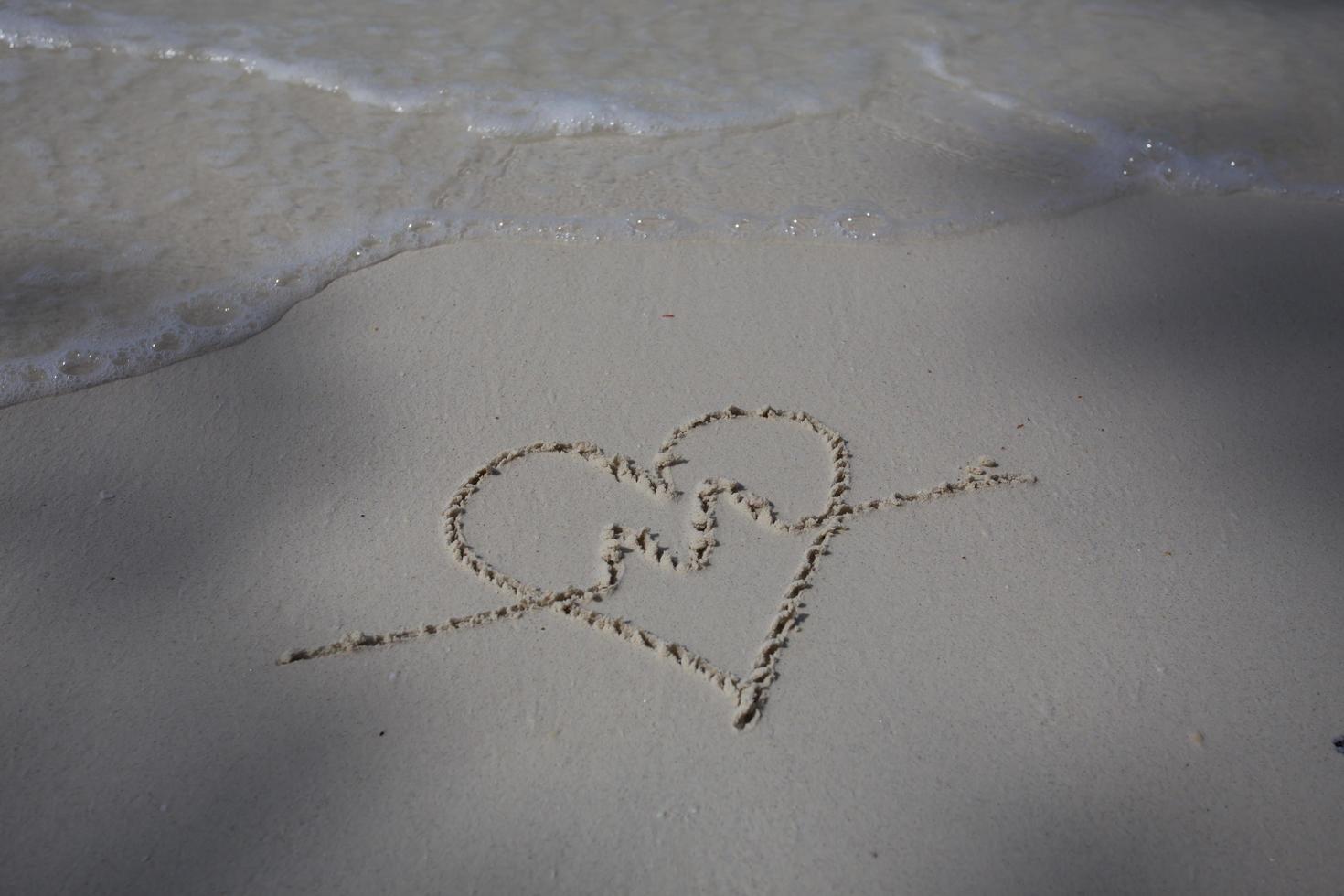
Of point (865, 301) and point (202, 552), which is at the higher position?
point (865, 301)

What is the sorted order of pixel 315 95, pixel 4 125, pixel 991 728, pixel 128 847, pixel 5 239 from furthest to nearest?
pixel 315 95 < pixel 4 125 < pixel 5 239 < pixel 991 728 < pixel 128 847

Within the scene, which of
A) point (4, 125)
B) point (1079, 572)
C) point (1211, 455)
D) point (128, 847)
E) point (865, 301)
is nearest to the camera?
point (128, 847)

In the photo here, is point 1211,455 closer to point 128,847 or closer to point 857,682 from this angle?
point 857,682

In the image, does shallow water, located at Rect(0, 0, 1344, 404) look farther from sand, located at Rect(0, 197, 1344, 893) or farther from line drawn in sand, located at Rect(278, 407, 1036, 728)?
line drawn in sand, located at Rect(278, 407, 1036, 728)

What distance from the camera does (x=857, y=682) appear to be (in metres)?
1.37

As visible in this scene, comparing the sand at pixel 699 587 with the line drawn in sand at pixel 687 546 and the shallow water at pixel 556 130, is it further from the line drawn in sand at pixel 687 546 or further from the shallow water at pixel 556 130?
the shallow water at pixel 556 130

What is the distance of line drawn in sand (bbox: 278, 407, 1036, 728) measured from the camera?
140 cm

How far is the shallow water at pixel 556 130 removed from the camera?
209cm

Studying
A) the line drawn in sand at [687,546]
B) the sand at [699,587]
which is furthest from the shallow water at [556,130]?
the line drawn in sand at [687,546]

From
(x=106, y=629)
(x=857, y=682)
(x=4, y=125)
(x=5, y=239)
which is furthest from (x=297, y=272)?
(x=857, y=682)

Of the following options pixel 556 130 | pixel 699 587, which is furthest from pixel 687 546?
pixel 556 130

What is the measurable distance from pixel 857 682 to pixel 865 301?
84cm

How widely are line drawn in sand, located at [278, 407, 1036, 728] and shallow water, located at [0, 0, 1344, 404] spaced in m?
0.61

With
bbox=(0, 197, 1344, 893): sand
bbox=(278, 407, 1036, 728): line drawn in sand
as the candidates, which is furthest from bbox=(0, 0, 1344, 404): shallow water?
bbox=(278, 407, 1036, 728): line drawn in sand
